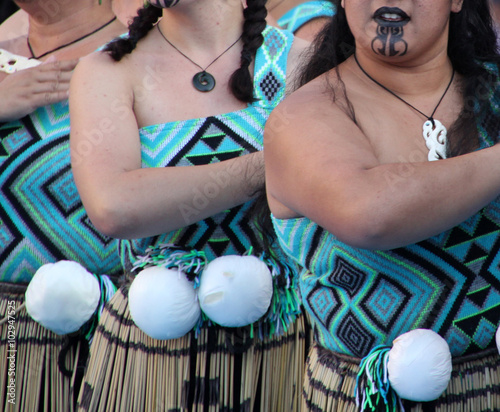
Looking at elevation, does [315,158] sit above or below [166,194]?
above

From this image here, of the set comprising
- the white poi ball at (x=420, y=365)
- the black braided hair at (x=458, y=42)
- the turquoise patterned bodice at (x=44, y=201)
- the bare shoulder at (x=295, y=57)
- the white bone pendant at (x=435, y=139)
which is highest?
the black braided hair at (x=458, y=42)

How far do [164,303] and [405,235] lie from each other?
77 cm

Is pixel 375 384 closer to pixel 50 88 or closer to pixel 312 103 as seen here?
pixel 312 103

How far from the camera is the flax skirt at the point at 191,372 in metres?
2.03

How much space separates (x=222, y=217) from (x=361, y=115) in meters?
0.60

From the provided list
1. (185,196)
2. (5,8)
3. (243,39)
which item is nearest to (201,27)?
(243,39)

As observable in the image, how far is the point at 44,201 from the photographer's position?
7.80ft

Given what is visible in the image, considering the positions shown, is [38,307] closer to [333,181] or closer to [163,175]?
[163,175]

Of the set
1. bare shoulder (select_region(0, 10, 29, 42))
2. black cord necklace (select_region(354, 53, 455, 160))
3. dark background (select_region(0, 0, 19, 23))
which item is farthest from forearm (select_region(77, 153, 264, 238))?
dark background (select_region(0, 0, 19, 23))

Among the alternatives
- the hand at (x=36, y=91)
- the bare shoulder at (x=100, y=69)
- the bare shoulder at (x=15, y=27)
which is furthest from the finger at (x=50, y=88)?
the bare shoulder at (x=15, y=27)

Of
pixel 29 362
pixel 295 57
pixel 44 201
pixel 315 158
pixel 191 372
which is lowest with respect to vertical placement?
pixel 29 362

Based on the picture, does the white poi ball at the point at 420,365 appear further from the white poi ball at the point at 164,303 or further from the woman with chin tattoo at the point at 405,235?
the white poi ball at the point at 164,303

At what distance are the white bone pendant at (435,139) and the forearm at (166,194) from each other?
1.57 feet

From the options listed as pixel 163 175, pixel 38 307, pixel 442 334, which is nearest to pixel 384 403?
pixel 442 334
